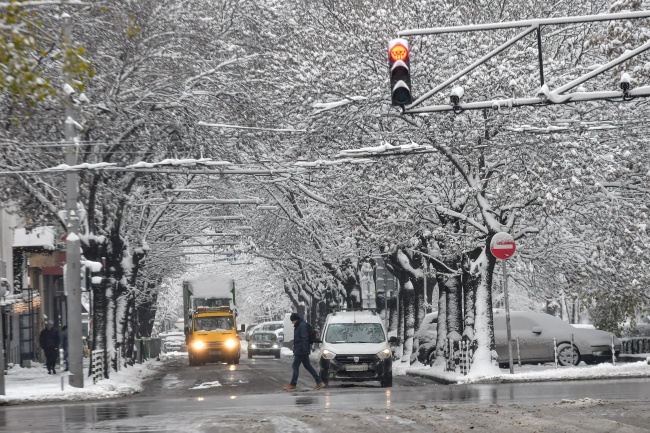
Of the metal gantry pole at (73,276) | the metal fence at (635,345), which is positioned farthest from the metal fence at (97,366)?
the metal fence at (635,345)

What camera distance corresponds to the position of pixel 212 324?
5491 centimetres

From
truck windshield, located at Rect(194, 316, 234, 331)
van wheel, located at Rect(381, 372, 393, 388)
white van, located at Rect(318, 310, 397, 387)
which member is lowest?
van wheel, located at Rect(381, 372, 393, 388)

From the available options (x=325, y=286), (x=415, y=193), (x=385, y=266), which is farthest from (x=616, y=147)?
(x=325, y=286)

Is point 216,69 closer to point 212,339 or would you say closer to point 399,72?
point 399,72

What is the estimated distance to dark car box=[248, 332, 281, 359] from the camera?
222 feet

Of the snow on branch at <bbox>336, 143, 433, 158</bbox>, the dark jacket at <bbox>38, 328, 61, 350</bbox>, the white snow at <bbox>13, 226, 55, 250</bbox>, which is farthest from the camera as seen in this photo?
the white snow at <bbox>13, 226, 55, 250</bbox>

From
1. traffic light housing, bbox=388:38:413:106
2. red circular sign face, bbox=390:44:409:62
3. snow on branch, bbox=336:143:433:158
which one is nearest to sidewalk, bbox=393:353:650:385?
snow on branch, bbox=336:143:433:158

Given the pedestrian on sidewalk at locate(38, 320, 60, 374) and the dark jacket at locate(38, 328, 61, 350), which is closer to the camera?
the pedestrian on sidewalk at locate(38, 320, 60, 374)

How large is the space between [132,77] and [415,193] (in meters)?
8.03

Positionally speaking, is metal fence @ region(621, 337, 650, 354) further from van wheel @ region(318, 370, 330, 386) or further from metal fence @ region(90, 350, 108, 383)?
metal fence @ region(90, 350, 108, 383)

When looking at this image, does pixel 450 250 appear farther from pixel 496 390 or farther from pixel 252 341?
pixel 252 341

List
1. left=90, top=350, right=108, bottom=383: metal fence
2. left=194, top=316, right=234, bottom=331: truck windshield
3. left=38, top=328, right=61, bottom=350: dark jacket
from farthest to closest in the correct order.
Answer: left=194, top=316, right=234, bottom=331: truck windshield
left=38, top=328, right=61, bottom=350: dark jacket
left=90, top=350, right=108, bottom=383: metal fence

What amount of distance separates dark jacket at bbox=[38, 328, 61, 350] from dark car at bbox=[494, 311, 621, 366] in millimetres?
15219

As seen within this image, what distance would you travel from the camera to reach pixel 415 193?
32.3 metres
